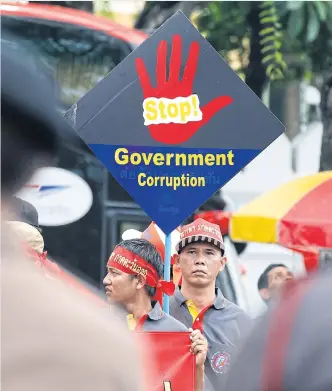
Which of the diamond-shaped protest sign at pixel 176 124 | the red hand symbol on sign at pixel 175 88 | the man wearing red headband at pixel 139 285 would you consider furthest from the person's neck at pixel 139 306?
Answer: the red hand symbol on sign at pixel 175 88

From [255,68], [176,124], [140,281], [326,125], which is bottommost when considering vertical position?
[140,281]

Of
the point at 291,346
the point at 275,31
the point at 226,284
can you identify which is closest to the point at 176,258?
the point at 226,284

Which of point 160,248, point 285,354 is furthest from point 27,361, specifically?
point 160,248

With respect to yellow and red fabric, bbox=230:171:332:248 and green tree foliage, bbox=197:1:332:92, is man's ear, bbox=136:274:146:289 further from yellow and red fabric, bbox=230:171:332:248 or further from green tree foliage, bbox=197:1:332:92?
green tree foliage, bbox=197:1:332:92

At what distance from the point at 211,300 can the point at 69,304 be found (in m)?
3.12

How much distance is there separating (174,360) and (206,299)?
0.60m

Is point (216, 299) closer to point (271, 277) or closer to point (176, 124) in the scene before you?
point (176, 124)

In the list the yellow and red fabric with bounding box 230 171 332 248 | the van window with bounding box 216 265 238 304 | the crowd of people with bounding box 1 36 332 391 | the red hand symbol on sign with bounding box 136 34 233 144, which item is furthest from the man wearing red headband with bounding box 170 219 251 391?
the van window with bounding box 216 265 238 304

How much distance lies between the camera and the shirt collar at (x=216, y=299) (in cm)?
452

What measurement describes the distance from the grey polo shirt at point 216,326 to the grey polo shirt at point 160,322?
0.19 m

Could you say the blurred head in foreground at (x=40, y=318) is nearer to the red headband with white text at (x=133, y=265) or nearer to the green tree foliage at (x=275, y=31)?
the red headband with white text at (x=133, y=265)

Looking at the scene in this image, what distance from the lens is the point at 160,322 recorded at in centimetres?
425

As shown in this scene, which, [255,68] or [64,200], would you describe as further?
[255,68]

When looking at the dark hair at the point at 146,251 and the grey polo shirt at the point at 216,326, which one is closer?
the grey polo shirt at the point at 216,326
